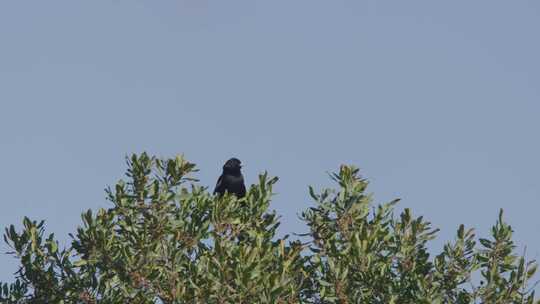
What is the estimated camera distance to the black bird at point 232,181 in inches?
1159

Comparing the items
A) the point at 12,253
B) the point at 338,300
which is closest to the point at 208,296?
the point at 338,300

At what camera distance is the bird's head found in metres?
29.7

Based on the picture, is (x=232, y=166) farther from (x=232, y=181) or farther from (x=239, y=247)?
(x=239, y=247)

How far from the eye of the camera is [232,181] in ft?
96.8

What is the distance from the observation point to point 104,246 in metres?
23.1

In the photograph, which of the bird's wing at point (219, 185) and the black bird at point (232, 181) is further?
the bird's wing at point (219, 185)

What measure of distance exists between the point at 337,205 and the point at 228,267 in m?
3.10

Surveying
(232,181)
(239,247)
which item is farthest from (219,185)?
(239,247)

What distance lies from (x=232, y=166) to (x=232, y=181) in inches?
16.1

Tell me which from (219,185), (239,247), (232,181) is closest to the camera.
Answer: (239,247)

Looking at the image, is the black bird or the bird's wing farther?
the bird's wing

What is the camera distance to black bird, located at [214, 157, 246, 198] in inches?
1159

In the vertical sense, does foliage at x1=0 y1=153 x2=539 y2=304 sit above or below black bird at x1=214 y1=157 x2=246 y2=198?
below

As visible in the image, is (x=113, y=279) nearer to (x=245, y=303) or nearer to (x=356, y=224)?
(x=245, y=303)
